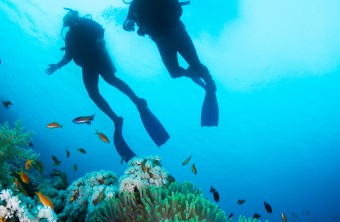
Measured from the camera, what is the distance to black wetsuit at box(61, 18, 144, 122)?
828cm

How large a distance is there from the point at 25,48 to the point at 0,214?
3653 cm

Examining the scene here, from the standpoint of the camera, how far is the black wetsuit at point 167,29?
720cm

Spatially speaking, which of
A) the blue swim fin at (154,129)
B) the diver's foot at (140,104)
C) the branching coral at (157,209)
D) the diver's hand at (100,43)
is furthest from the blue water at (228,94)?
the branching coral at (157,209)

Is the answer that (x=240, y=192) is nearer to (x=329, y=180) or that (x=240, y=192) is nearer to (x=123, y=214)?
(x=329, y=180)

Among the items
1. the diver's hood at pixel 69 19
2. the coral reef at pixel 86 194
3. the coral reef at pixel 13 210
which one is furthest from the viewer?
the diver's hood at pixel 69 19

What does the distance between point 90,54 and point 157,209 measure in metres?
6.15

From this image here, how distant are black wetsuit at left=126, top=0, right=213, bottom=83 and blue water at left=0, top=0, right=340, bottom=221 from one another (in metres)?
15.6

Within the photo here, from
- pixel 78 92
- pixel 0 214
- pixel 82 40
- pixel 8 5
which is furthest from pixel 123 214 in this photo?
pixel 78 92

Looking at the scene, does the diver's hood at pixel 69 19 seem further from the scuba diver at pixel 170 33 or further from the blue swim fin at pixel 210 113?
the blue swim fin at pixel 210 113

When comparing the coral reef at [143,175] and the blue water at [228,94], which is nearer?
the coral reef at [143,175]

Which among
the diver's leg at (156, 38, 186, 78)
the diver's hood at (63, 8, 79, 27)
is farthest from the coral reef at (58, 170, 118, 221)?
the diver's hood at (63, 8, 79, 27)

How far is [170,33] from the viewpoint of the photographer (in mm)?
7676

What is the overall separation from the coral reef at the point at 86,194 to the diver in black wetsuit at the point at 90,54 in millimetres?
3128

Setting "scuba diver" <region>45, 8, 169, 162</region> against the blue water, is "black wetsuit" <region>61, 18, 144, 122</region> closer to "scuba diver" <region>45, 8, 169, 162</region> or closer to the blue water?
"scuba diver" <region>45, 8, 169, 162</region>
